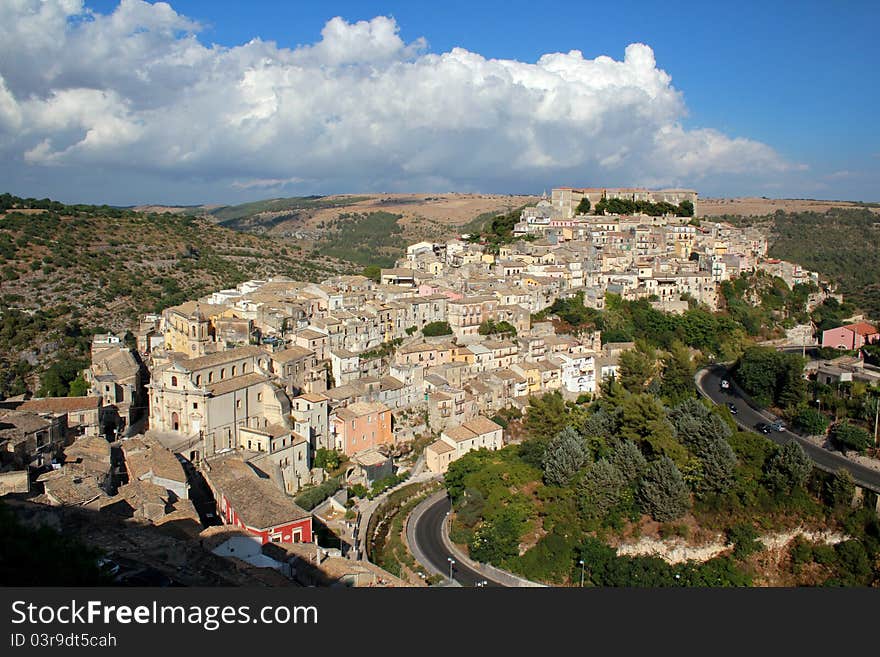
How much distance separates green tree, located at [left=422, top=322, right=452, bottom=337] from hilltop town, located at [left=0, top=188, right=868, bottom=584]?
0.08 m

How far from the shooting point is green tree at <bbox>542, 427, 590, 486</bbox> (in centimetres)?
2512

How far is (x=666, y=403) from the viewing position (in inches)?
1348

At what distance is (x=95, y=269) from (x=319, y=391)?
25.4m

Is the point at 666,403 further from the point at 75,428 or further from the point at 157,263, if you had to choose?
the point at 157,263

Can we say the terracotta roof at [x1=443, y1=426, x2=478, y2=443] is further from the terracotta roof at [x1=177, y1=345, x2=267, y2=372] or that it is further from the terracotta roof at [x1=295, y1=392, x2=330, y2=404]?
the terracotta roof at [x1=177, y1=345, x2=267, y2=372]

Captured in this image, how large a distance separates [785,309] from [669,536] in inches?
1363

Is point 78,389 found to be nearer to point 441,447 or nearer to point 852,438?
point 441,447

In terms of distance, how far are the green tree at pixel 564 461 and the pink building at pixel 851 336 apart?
79.0 ft

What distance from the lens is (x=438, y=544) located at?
78.1 feet

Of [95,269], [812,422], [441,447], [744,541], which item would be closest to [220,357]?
[441,447]

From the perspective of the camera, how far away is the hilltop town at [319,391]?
67.6ft

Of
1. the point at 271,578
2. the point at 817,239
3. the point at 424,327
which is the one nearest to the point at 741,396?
the point at 424,327

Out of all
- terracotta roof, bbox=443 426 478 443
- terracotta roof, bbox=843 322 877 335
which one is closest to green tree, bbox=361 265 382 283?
terracotta roof, bbox=443 426 478 443

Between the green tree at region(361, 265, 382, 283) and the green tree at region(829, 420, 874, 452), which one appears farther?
the green tree at region(361, 265, 382, 283)
